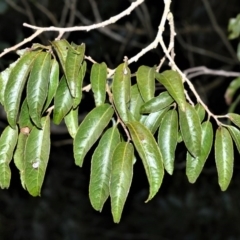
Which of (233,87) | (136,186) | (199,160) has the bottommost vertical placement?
(136,186)

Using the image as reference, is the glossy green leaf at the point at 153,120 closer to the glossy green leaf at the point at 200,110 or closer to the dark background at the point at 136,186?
the glossy green leaf at the point at 200,110

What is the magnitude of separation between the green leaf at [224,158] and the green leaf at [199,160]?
2 centimetres

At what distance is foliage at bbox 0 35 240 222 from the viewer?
104 centimetres

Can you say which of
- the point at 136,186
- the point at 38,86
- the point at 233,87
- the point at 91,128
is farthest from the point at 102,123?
the point at 136,186

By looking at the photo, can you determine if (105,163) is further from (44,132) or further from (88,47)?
(88,47)

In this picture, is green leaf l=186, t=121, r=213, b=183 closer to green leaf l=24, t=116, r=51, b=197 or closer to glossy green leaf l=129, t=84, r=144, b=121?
glossy green leaf l=129, t=84, r=144, b=121

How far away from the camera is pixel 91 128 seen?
1092mm

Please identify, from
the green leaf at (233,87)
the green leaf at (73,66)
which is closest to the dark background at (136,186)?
the green leaf at (233,87)

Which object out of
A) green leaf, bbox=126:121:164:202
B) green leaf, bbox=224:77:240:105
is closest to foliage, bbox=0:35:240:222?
green leaf, bbox=126:121:164:202

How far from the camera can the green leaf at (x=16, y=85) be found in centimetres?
104

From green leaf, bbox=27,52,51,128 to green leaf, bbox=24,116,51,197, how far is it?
0.14ft

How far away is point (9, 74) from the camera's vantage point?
107cm

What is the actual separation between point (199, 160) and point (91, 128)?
182mm

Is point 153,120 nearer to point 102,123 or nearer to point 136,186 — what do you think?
point 102,123
